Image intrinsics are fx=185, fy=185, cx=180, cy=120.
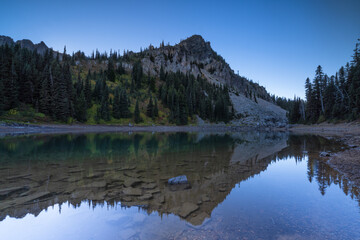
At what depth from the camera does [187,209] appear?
7.07 m

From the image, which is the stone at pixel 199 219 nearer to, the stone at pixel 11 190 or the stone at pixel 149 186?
the stone at pixel 149 186

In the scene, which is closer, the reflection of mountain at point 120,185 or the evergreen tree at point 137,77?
the reflection of mountain at point 120,185

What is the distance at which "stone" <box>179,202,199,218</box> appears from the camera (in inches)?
263

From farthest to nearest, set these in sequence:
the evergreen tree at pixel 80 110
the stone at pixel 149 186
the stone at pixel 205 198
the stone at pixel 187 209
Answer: the evergreen tree at pixel 80 110 < the stone at pixel 149 186 < the stone at pixel 205 198 < the stone at pixel 187 209

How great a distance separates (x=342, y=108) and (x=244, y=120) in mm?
55444

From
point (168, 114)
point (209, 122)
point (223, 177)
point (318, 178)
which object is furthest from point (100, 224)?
point (209, 122)

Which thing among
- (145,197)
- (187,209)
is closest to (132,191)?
(145,197)

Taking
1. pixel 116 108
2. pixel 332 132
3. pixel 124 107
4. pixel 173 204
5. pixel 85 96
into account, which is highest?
pixel 85 96

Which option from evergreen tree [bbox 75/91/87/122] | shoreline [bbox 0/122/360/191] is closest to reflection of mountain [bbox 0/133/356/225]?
shoreline [bbox 0/122/360/191]

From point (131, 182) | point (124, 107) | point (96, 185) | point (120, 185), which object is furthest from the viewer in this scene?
point (124, 107)

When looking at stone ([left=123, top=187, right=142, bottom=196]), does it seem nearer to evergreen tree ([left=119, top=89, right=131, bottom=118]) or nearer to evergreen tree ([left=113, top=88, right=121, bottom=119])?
evergreen tree ([left=113, top=88, right=121, bottom=119])

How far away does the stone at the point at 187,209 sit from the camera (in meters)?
6.68

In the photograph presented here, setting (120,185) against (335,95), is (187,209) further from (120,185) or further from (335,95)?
(335,95)

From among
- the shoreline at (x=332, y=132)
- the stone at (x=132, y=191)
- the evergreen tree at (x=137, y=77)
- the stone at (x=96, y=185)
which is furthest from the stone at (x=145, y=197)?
the evergreen tree at (x=137, y=77)
